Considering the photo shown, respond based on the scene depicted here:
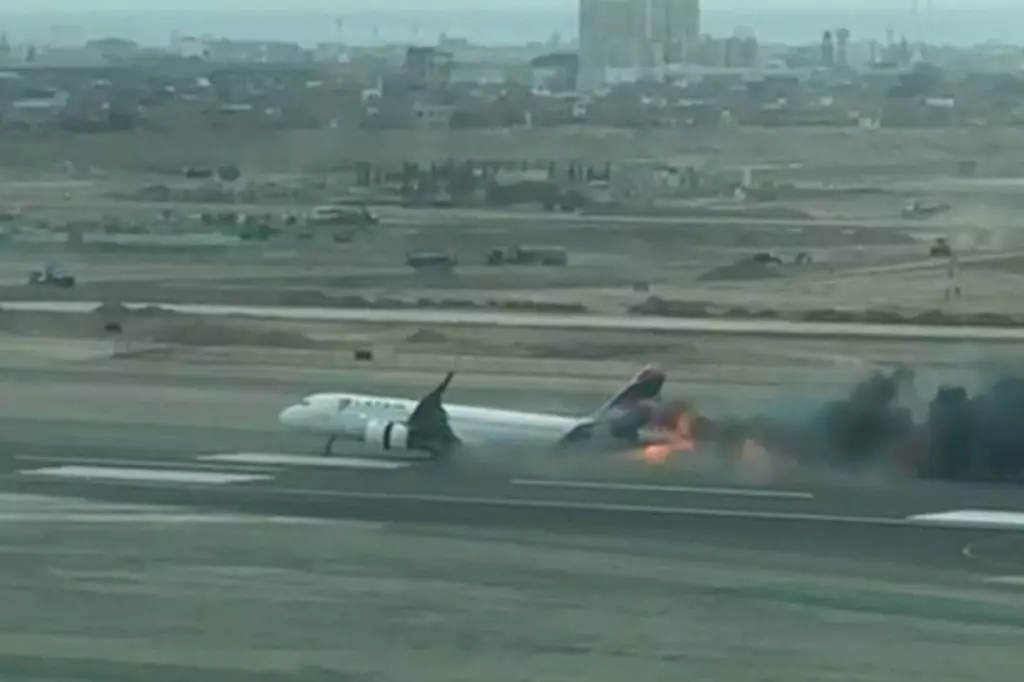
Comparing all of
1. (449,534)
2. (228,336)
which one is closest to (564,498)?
(449,534)

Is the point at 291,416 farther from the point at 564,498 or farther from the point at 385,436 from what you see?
the point at 564,498

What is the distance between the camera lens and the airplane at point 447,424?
1068 cm

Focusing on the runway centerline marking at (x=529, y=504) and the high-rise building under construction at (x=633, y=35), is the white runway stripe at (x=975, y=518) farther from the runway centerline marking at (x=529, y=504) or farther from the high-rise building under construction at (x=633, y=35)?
the high-rise building under construction at (x=633, y=35)

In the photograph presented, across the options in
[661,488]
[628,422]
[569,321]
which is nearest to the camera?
[661,488]

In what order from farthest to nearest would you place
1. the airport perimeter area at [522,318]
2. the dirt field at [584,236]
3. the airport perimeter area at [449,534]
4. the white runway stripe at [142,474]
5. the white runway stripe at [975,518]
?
1. the dirt field at [584,236]
2. the airport perimeter area at [522,318]
3. the white runway stripe at [142,474]
4. the white runway stripe at [975,518]
5. the airport perimeter area at [449,534]

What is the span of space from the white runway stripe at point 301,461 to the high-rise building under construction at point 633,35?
2.26 meters

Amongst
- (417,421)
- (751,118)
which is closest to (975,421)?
(751,118)

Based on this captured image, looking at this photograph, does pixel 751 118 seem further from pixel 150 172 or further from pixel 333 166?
pixel 150 172

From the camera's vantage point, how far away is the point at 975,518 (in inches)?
372

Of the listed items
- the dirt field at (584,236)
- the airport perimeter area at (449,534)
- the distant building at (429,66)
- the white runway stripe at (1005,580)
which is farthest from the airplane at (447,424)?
the white runway stripe at (1005,580)

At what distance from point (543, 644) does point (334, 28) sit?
5.74 metres

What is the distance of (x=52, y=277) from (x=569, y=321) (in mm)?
2976

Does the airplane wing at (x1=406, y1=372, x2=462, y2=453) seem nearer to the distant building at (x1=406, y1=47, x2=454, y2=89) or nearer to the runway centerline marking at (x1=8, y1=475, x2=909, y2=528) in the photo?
the runway centerline marking at (x1=8, y1=475, x2=909, y2=528)

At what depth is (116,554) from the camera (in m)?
7.89
